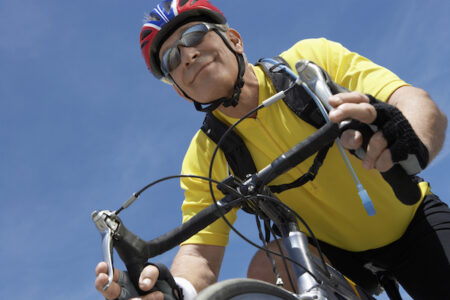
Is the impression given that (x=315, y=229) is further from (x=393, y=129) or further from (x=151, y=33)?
(x=151, y=33)

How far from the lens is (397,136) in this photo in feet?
7.80

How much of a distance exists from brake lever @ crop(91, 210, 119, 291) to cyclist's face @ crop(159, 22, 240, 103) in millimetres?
1650

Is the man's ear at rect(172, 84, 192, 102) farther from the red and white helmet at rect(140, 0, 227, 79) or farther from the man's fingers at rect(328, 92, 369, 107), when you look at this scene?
the man's fingers at rect(328, 92, 369, 107)

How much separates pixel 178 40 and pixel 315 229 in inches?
83.5

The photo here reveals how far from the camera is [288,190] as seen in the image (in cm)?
414

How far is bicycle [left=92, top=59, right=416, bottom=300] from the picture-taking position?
8.63ft

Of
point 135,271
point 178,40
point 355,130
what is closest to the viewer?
point 355,130

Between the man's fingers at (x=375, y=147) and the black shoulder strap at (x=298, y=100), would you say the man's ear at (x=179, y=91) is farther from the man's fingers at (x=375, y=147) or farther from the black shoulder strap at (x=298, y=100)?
the man's fingers at (x=375, y=147)

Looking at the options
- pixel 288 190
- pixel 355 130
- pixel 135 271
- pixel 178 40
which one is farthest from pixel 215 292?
pixel 178 40

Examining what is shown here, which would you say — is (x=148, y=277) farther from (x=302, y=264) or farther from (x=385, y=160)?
(x=385, y=160)

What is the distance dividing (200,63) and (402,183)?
2272 millimetres

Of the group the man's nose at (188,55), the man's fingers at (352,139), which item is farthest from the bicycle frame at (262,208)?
the man's nose at (188,55)

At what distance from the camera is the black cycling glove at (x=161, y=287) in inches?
111

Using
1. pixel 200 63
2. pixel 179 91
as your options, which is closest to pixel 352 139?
pixel 200 63
